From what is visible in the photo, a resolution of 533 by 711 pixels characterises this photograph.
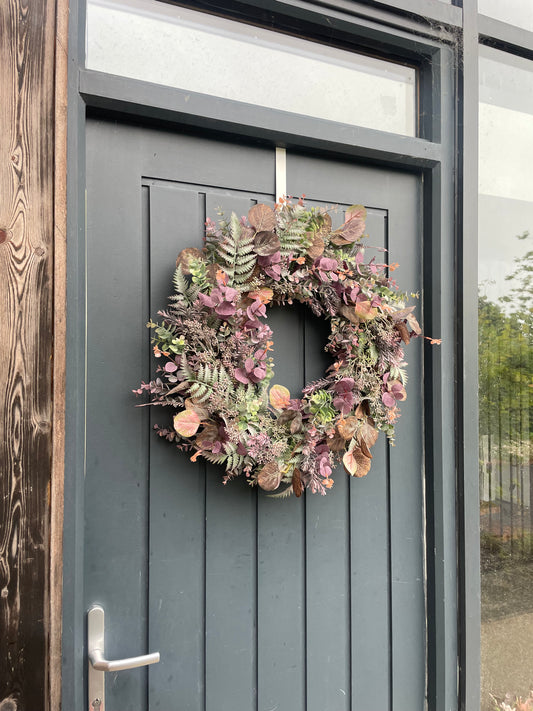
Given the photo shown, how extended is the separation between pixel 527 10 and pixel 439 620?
1.93m

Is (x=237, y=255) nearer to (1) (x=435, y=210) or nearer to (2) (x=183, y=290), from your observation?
(2) (x=183, y=290)

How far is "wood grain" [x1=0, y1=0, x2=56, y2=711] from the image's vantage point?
96 cm

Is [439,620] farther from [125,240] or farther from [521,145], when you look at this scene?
[521,145]

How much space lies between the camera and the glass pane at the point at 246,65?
1142 millimetres

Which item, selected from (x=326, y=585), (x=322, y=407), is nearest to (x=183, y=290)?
(x=322, y=407)

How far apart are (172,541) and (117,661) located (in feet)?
0.89

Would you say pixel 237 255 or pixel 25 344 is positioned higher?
pixel 237 255

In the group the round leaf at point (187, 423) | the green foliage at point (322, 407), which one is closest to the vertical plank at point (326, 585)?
the green foliage at point (322, 407)

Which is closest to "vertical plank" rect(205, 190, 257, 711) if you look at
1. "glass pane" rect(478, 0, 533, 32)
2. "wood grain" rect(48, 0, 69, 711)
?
"wood grain" rect(48, 0, 69, 711)

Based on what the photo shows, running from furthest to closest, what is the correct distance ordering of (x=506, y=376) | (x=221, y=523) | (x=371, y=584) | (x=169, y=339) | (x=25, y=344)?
(x=506, y=376), (x=371, y=584), (x=221, y=523), (x=169, y=339), (x=25, y=344)

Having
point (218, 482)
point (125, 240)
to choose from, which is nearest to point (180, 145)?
point (125, 240)

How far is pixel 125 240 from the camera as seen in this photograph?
115cm

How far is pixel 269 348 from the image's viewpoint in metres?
1.15

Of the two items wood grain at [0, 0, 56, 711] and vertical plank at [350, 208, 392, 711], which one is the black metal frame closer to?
vertical plank at [350, 208, 392, 711]
